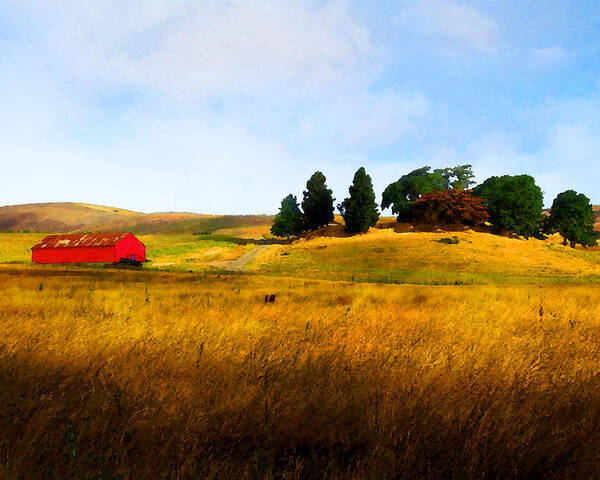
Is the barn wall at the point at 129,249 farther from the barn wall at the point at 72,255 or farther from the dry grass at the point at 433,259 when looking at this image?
the dry grass at the point at 433,259

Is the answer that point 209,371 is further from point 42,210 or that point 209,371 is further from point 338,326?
point 42,210

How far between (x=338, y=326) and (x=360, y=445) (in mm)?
4018

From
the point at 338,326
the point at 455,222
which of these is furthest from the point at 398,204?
the point at 338,326

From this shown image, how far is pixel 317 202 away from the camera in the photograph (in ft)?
228

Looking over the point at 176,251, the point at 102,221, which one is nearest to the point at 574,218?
the point at 176,251

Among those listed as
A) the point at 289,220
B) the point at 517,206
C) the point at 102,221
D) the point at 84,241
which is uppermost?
the point at 102,221

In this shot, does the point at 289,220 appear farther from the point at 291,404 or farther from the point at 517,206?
the point at 291,404

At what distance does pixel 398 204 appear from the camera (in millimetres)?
73562

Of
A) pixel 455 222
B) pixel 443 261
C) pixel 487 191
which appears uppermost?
pixel 487 191

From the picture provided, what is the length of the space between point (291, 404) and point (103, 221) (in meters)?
183

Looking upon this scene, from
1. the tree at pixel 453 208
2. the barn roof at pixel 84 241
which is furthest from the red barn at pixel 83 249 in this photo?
the tree at pixel 453 208

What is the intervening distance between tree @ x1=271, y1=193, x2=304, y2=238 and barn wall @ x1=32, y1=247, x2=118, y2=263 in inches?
1200

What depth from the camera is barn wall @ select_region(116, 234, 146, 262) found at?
171 feet

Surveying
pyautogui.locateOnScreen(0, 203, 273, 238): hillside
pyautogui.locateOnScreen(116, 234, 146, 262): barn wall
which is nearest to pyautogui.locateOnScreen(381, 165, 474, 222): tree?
pyautogui.locateOnScreen(116, 234, 146, 262): barn wall
